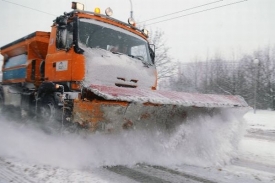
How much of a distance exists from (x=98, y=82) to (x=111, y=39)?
1.15 meters

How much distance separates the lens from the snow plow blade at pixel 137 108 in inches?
138

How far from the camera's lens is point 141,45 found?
5.92 m

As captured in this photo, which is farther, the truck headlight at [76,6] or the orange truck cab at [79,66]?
the truck headlight at [76,6]

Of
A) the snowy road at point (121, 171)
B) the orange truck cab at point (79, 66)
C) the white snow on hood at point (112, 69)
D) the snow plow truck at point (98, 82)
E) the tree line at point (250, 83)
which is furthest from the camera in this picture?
the tree line at point (250, 83)

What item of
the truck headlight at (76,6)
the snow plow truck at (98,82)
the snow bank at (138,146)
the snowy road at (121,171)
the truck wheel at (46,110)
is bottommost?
the snowy road at (121,171)

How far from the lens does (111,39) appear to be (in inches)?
200

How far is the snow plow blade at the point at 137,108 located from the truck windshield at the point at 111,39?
1.36 metres

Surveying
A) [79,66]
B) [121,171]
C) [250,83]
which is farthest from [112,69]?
[250,83]

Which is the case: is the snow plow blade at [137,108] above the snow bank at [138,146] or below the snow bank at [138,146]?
above

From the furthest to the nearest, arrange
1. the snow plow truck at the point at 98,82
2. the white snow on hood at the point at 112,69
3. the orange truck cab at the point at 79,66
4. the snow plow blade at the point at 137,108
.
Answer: the white snow on hood at the point at 112,69 < the orange truck cab at the point at 79,66 < the snow plow truck at the point at 98,82 < the snow plow blade at the point at 137,108

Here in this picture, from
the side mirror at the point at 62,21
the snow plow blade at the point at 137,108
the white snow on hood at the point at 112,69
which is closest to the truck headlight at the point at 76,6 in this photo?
the side mirror at the point at 62,21

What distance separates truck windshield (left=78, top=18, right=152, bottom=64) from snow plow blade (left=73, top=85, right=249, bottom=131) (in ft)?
4.45

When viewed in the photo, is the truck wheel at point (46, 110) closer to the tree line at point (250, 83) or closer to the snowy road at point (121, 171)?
the snowy road at point (121, 171)

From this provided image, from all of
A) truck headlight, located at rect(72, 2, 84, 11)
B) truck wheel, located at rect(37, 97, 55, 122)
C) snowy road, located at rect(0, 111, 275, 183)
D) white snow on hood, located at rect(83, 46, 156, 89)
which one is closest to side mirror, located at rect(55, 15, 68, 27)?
truck headlight, located at rect(72, 2, 84, 11)
